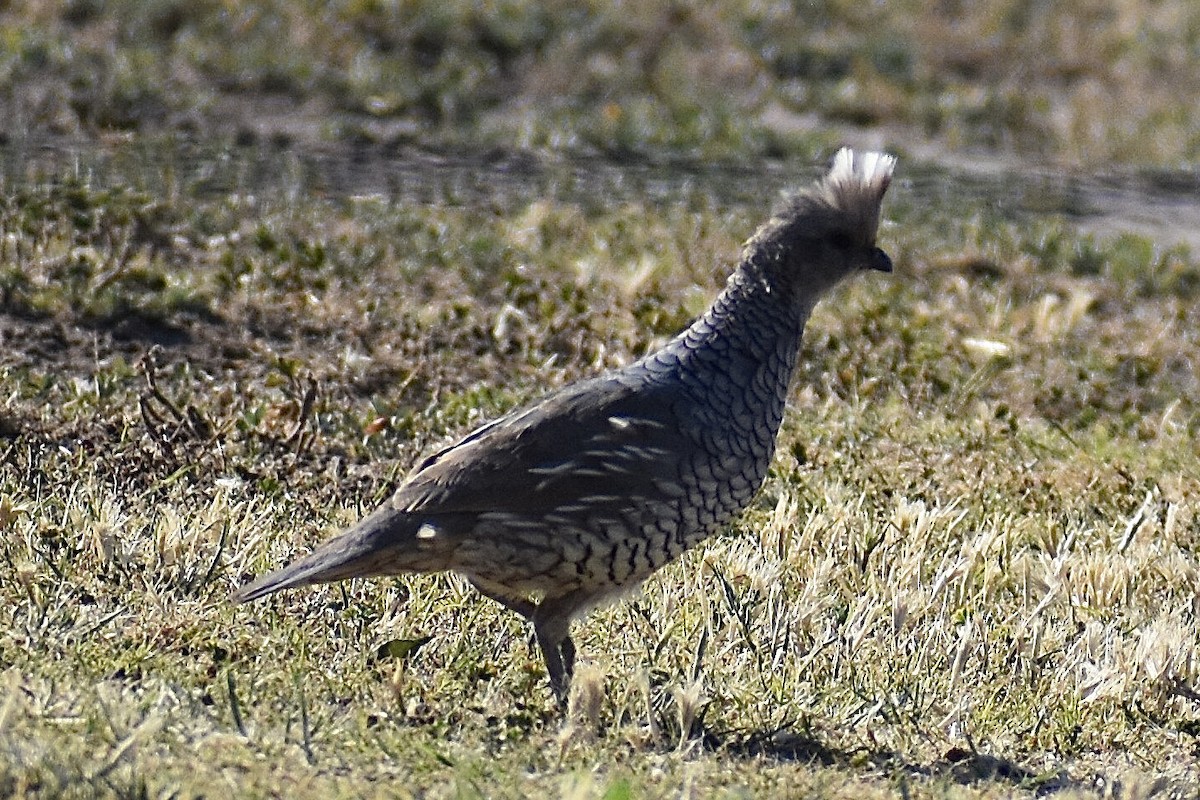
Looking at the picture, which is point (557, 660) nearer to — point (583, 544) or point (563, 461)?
point (583, 544)

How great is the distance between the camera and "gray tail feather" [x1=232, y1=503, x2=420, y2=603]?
4.59 m

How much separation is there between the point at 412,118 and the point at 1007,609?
6528 millimetres

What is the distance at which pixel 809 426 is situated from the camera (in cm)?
712

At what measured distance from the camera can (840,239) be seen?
5.29 meters

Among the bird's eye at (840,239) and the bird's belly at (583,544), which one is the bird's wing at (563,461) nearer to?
the bird's belly at (583,544)

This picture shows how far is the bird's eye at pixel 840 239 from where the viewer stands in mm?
5277

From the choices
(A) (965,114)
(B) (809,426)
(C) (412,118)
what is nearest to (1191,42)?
(A) (965,114)

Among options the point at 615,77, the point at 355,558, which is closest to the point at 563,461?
the point at 355,558

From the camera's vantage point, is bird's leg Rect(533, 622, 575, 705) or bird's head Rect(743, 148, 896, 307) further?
bird's head Rect(743, 148, 896, 307)

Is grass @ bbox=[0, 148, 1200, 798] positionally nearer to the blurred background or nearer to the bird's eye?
the bird's eye

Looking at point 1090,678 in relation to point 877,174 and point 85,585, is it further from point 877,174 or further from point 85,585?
point 85,585

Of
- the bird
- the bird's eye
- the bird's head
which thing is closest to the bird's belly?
the bird

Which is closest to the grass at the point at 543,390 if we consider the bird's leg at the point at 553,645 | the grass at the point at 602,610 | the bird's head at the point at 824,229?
the grass at the point at 602,610

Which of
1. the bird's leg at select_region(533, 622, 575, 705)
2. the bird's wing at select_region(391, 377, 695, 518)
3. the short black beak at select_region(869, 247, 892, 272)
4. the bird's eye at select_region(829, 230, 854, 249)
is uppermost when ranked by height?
the bird's eye at select_region(829, 230, 854, 249)
